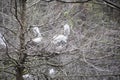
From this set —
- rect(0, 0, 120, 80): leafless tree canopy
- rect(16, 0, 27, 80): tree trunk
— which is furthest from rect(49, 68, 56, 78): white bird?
rect(16, 0, 27, 80): tree trunk

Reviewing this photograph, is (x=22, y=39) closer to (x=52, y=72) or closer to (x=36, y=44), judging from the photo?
(x=36, y=44)

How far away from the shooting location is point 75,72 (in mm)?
8484

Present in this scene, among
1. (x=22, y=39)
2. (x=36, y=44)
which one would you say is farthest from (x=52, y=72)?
(x=22, y=39)

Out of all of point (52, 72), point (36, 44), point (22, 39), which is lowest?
point (52, 72)

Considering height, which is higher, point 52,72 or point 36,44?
point 36,44

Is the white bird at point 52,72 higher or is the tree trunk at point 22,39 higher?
the tree trunk at point 22,39

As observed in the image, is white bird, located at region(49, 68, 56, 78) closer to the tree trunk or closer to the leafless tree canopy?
the leafless tree canopy

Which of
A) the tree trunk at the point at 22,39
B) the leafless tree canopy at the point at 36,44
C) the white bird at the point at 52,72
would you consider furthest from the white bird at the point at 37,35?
the white bird at the point at 52,72

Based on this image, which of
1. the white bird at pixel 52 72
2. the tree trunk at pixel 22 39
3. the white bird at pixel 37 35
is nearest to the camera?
the tree trunk at pixel 22 39

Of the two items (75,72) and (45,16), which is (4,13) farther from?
(75,72)

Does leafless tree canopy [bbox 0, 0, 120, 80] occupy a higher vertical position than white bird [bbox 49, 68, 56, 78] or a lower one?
higher

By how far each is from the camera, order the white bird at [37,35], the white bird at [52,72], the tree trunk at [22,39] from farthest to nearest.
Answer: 1. the white bird at [52,72]
2. the white bird at [37,35]
3. the tree trunk at [22,39]

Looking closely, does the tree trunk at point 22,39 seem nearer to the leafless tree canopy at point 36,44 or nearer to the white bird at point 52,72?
the leafless tree canopy at point 36,44

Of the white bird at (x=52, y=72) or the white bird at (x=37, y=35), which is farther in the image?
the white bird at (x=52, y=72)
